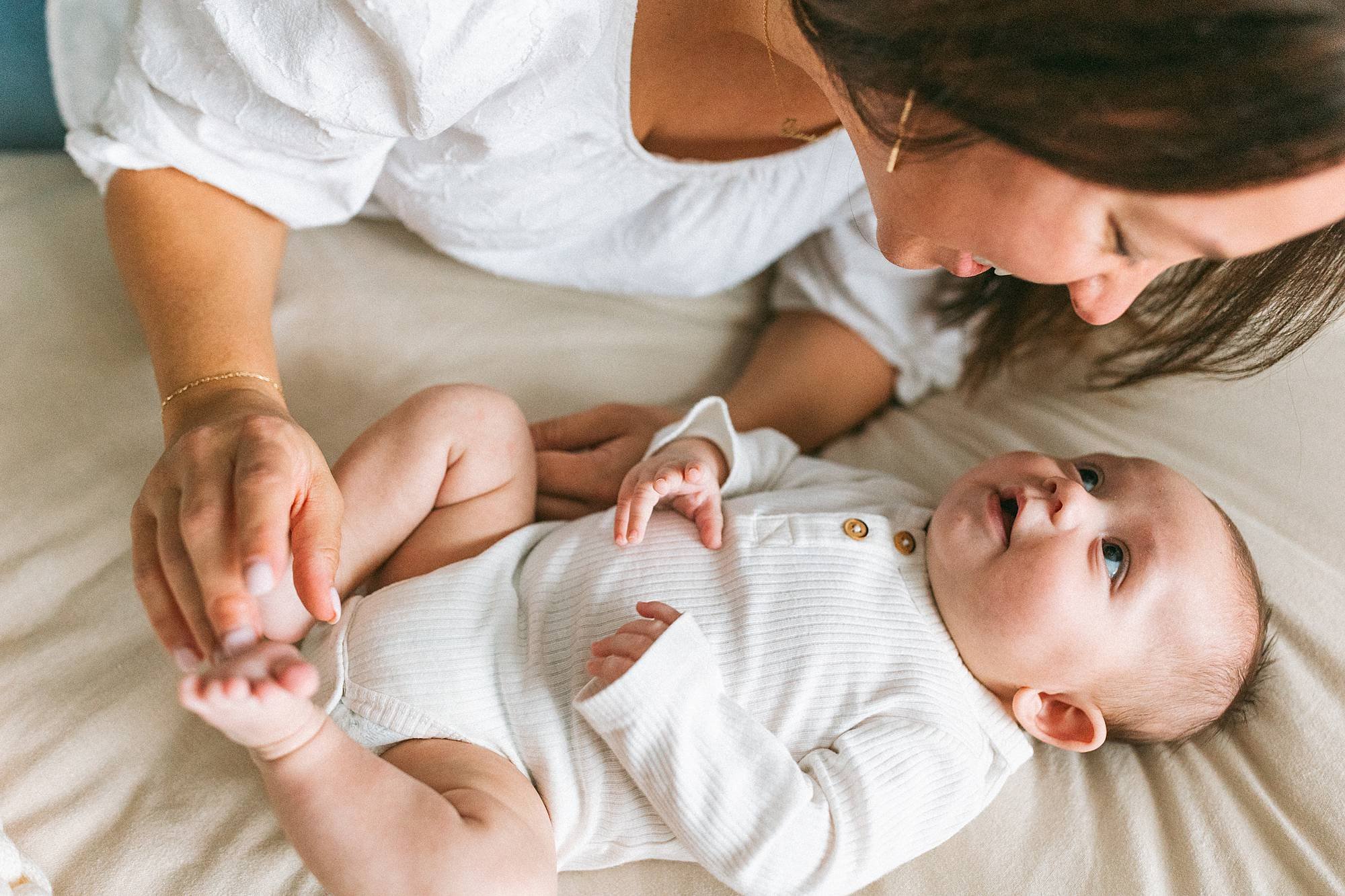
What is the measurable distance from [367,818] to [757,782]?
31 cm

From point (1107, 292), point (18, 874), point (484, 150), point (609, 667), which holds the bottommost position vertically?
point (18, 874)

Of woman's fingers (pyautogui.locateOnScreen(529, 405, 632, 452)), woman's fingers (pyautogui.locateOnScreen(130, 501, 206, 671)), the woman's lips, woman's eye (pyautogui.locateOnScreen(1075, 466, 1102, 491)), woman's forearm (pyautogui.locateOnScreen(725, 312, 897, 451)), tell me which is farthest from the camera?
woman's forearm (pyautogui.locateOnScreen(725, 312, 897, 451))

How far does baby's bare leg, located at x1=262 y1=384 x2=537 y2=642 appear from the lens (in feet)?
3.02

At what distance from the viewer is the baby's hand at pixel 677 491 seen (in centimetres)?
93

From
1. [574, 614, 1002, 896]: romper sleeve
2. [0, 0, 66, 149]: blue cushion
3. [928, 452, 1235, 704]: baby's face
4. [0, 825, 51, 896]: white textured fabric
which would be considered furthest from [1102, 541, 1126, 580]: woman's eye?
[0, 0, 66, 149]: blue cushion

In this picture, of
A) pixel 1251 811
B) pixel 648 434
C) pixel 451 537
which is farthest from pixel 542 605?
pixel 1251 811

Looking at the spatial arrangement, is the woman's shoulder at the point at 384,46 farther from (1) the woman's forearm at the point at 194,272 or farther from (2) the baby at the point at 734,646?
(2) the baby at the point at 734,646

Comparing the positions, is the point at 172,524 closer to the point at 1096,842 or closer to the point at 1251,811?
the point at 1096,842

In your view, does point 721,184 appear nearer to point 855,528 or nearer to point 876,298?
point 876,298

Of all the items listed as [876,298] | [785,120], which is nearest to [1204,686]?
[876,298]

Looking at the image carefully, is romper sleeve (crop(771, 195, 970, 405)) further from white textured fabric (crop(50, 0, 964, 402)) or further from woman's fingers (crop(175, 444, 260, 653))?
woman's fingers (crop(175, 444, 260, 653))

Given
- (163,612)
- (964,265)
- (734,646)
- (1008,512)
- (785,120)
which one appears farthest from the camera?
(785,120)

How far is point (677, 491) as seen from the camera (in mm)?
952

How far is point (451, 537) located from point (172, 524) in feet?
0.99
